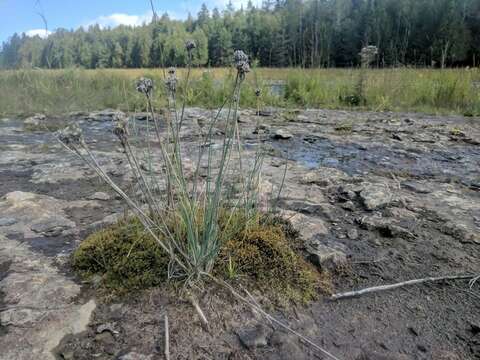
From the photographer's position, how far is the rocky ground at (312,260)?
3.38 feet

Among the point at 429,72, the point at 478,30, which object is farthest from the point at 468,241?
the point at 478,30

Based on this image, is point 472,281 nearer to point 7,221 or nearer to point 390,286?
point 390,286

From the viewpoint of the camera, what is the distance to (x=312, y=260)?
4.69 ft

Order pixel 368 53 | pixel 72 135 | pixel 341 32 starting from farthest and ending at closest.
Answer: pixel 341 32 → pixel 368 53 → pixel 72 135

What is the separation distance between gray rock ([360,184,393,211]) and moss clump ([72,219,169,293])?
3.90 ft

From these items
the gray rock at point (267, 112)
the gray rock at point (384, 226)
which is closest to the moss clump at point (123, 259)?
the gray rock at point (384, 226)

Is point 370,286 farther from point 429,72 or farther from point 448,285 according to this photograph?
point 429,72

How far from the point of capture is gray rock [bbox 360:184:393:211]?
1948 millimetres

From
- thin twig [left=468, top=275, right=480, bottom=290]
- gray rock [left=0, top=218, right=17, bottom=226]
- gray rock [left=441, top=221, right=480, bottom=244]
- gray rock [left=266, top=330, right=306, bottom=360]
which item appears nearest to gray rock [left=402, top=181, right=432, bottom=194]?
gray rock [left=441, top=221, right=480, bottom=244]

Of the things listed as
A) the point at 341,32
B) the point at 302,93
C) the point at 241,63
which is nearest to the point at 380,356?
the point at 241,63

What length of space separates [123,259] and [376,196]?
1.44 metres

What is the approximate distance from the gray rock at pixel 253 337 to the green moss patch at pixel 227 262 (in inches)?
6.0

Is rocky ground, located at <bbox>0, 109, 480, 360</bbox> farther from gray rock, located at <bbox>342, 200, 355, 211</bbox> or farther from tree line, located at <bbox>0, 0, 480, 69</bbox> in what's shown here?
tree line, located at <bbox>0, 0, 480, 69</bbox>

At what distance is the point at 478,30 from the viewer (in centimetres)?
2642
